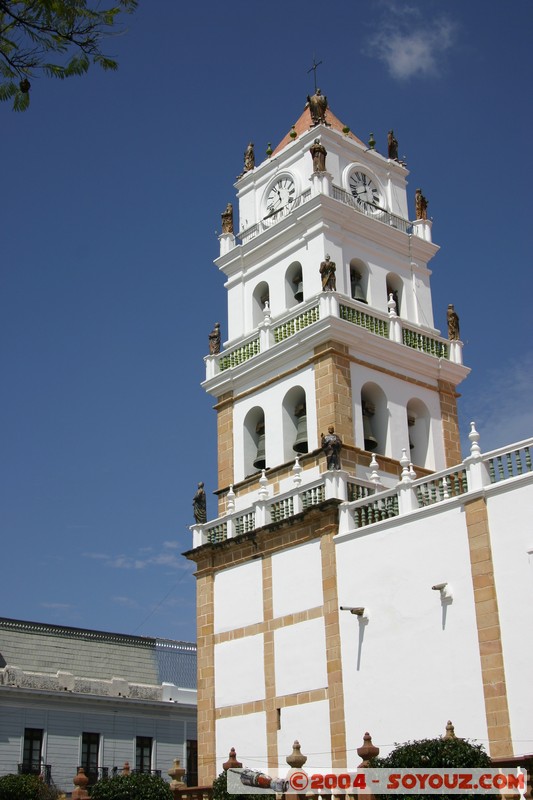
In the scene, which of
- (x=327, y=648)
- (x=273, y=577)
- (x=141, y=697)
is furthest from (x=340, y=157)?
(x=141, y=697)

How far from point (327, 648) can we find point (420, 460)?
22.9ft

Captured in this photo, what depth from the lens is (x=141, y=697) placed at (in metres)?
36.7

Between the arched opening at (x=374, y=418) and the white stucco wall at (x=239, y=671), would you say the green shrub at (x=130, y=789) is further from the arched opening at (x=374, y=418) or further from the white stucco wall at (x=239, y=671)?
the arched opening at (x=374, y=418)

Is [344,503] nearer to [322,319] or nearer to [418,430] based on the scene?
[322,319]

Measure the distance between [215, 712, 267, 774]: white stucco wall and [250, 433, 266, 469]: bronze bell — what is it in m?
6.80

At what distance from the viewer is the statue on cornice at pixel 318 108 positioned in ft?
101

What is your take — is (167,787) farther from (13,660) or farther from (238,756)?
(13,660)

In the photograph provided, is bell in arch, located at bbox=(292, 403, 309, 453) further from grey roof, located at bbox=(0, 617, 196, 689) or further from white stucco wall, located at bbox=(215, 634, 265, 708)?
grey roof, located at bbox=(0, 617, 196, 689)

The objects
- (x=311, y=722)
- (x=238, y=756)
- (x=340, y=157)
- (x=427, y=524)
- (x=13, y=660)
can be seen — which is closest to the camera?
(x=427, y=524)

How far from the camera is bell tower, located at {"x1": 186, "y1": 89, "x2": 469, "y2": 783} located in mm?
23859

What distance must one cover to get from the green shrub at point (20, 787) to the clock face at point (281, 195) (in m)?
17.7

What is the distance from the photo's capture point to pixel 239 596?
84.0ft

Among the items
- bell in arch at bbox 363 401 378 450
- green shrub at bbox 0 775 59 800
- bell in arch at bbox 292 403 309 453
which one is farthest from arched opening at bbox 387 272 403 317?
green shrub at bbox 0 775 59 800

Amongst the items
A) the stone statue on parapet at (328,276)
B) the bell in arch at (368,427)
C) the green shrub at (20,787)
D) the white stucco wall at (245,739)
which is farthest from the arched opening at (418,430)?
the green shrub at (20,787)
